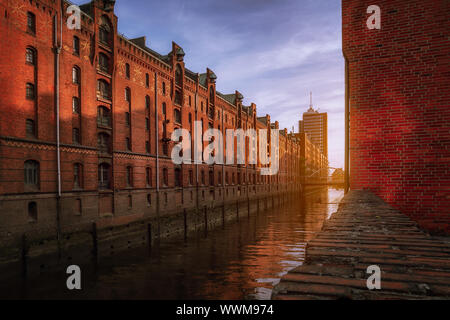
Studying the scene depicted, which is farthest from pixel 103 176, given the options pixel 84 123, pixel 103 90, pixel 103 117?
pixel 103 90

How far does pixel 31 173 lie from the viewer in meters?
18.1

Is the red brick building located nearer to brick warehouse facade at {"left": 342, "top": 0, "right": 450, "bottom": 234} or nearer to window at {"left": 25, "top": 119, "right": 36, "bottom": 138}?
window at {"left": 25, "top": 119, "right": 36, "bottom": 138}

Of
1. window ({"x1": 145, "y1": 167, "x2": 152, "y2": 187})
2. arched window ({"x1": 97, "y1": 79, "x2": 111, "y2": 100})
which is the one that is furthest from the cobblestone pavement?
window ({"x1": 145, "y1": 167, "x2": 152, "y2": 187})

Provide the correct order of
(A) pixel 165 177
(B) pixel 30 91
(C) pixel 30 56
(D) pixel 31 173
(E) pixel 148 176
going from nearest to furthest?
1. (D) pixel 31 173
2. (B) pixel 30 91
3. (C) pixel 30 56
4. (E) pixel 148 176
5. (A) pixel 165 177

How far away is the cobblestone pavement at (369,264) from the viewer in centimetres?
169

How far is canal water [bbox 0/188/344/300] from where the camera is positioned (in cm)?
1352

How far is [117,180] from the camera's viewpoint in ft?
81.5

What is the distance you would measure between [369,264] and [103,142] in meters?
24.7

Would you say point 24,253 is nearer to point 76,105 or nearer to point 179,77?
point 76,105

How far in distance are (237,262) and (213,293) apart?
18.6 feet

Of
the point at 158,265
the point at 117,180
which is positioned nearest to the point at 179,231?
the point at 117,180

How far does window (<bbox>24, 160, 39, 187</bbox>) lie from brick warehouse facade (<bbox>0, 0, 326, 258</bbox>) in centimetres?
6
